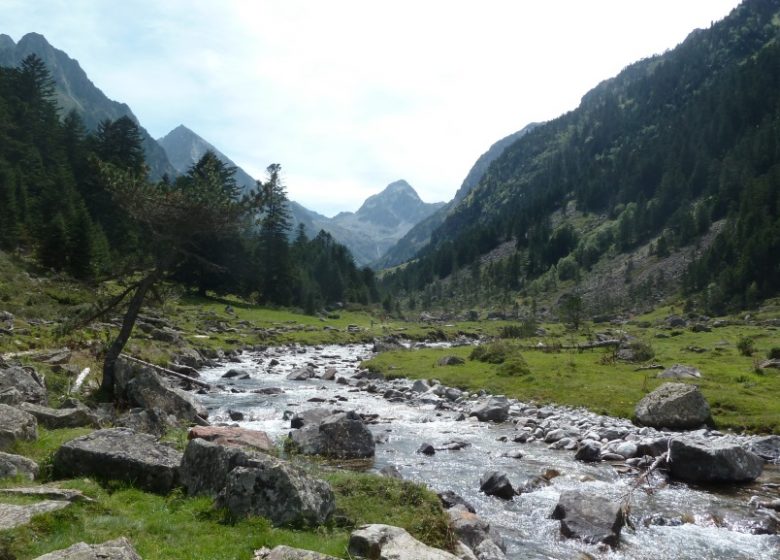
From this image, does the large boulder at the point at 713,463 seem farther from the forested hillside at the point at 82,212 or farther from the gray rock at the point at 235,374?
the forested hillside at the point at 82,212

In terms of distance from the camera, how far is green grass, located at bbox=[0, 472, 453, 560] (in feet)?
28.5

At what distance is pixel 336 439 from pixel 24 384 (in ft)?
40.4

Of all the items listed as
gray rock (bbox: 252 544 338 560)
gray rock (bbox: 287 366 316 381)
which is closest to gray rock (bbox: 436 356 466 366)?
gray rock (bbox: 287 366 316 381)

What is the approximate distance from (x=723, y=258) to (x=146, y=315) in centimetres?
12302

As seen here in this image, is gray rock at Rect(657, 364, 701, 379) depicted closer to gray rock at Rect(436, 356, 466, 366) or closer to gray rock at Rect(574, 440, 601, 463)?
gray rock at Rect(574, 440, 601, 463)

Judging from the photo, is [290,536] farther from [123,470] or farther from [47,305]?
[47,305]

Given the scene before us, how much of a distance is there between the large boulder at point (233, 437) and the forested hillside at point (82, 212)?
30099mm

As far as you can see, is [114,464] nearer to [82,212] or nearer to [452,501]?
[452,501]

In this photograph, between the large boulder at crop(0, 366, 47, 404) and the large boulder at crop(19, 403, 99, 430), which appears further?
the large boulder at crop(0, 366, 47, 404)

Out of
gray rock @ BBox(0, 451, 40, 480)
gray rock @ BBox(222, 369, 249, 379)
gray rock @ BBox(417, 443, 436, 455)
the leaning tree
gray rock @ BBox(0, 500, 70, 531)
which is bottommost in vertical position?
gray rock @ BBox(222, 369, 249, 379)

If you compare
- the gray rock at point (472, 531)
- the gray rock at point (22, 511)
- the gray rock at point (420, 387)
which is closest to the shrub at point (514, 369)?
the gray rock at point (420, 387)

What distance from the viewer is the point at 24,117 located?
92.2 metres

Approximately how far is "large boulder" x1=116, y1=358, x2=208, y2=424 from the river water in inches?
98.3

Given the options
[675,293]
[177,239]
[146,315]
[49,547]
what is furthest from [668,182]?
[49,547]
